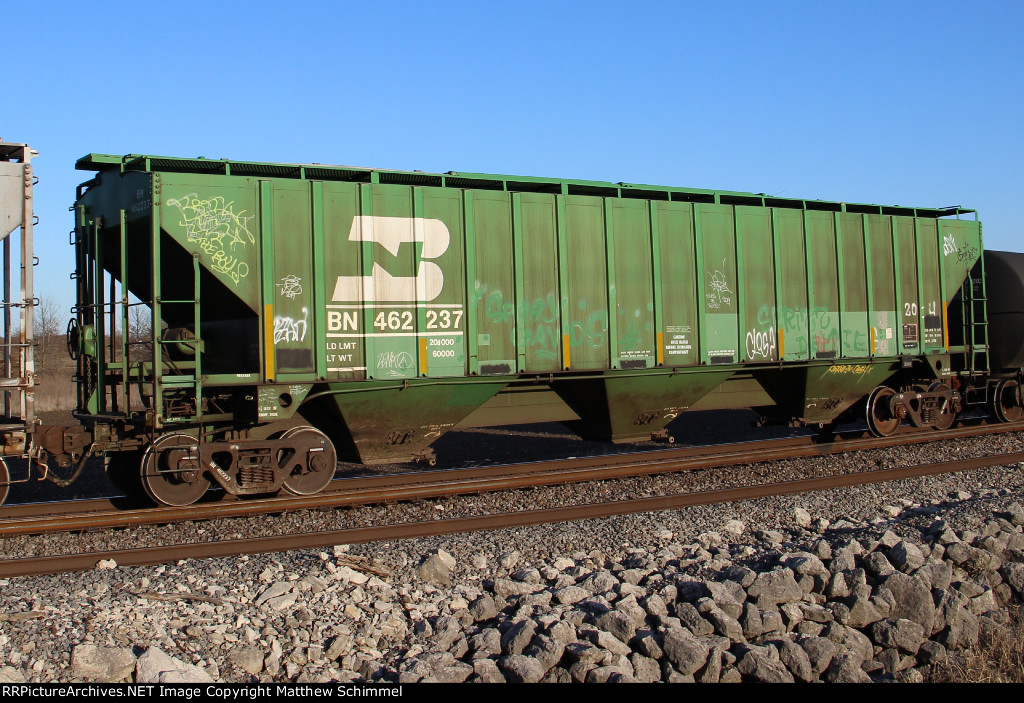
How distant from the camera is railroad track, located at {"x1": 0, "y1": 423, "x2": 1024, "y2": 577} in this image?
757 centimetres

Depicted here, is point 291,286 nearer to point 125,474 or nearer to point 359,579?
point 125,474

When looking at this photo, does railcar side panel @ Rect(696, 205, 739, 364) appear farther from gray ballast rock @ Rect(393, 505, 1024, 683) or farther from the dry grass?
the dry grass

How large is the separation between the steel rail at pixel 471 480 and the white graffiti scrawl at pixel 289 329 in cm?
190

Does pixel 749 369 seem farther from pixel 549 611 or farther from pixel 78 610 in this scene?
pixel 78 610

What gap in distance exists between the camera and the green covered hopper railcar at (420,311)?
918cm

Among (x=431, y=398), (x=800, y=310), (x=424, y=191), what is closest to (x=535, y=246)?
(x=424, y=191)

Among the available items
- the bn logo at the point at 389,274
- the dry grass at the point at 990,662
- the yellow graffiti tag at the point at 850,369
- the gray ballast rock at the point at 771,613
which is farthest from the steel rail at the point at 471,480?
the dry grass at the point at 990,662

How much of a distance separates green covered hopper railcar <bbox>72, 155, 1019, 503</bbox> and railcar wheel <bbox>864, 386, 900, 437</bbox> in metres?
0.72

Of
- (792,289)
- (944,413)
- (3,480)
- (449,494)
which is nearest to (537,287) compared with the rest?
(449,494)

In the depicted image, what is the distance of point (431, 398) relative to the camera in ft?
33.6

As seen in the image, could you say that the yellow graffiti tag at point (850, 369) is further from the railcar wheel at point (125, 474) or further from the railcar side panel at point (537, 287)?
A: the railcar wheel at point (125, 474)

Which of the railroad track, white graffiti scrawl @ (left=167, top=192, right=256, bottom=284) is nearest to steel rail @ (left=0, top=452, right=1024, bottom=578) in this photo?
the railroad track

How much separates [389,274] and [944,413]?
10.7 m

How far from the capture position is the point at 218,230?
912cm
